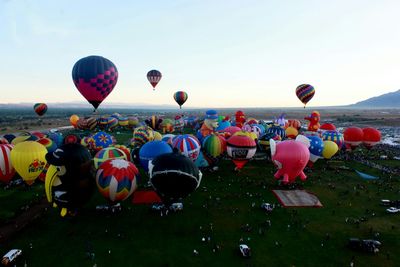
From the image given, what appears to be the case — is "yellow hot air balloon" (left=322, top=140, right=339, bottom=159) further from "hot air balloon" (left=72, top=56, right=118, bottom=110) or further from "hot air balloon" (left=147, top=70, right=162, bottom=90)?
"hot air balloon" (left=147, top=70, right=162, bottom=90)

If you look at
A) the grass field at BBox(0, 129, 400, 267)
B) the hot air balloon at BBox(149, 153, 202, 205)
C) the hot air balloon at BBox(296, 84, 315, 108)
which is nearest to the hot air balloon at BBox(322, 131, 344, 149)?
the grass field at BBox(0, 129, 400, 267)

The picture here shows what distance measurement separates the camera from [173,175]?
19.0 metres

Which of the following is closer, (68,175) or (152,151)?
(68,175)

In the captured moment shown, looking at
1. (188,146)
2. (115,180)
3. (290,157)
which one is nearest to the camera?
(115,180)

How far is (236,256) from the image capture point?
56.9 ft

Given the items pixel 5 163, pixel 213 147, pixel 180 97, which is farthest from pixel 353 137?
pixel 5 163

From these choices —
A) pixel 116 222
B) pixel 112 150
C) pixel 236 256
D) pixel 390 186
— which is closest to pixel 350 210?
pixel 390 186

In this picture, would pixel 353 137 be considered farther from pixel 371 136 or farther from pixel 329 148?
Result: pixel 329 148

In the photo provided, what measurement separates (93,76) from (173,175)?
1430cm

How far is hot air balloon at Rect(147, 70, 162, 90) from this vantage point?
56.2 meters

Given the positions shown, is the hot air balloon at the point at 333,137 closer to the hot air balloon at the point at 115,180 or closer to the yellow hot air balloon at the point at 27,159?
the hot air balloon at the point at 115,180

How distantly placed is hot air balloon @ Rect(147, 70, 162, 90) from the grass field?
3274 cm

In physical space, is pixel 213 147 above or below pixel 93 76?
below

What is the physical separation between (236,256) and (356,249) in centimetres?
808
